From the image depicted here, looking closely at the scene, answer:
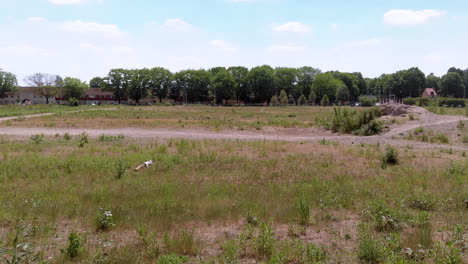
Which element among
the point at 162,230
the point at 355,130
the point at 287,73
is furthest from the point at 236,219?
the point at 287,73

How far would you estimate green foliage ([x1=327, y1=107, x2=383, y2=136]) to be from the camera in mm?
27408

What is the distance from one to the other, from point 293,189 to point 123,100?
138559 millimetres

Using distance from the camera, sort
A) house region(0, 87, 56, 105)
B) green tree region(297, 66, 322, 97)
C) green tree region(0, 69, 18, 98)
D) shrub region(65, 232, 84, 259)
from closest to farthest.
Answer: shrub region(65, 232, 84, 259) → green tree region(0, 69, 18, 98) → house region(0, 87, 56, 105) → green tree region(297, 66, 322, 97)

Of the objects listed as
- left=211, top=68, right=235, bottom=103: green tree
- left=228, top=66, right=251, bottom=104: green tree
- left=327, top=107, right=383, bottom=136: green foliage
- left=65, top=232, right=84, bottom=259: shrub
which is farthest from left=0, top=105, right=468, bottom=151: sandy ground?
left=228, top=66, right=251, bottom=104: green tree

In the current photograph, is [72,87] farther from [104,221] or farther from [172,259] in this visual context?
[172,259]

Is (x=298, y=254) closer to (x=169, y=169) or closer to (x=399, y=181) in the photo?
(x=399, y=181)

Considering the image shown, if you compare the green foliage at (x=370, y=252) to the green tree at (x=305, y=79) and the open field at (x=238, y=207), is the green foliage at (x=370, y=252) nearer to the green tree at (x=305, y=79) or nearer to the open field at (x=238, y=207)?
the open field at (x=238, y=207)

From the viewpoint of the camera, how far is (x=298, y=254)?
5859mm

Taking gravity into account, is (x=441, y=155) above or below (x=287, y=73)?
below

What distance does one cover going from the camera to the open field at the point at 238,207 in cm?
606

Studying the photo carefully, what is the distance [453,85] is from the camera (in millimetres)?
125500

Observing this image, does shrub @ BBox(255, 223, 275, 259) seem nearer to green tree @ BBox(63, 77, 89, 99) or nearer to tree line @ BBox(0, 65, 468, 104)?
tree line @ BBox(0, 65, 468, 104)

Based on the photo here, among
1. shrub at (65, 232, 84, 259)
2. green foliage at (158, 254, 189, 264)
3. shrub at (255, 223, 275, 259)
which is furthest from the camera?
shrub at (255, 223, 275, 259)

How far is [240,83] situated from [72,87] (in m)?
62.4
